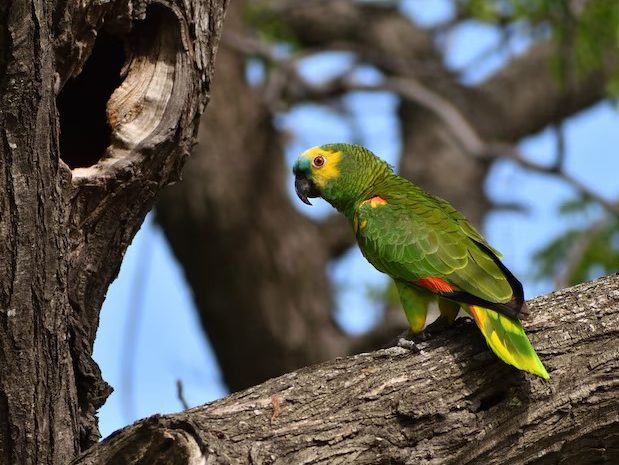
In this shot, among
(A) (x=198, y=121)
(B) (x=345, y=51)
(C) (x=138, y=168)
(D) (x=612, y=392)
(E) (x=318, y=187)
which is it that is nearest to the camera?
(D) (x=612, y=392)

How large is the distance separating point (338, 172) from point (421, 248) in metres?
0.99

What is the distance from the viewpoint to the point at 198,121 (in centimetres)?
352

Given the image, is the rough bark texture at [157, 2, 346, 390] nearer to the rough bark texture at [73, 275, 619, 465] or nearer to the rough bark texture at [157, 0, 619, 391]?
the rough bark texture at [157, 0, 619, 391]

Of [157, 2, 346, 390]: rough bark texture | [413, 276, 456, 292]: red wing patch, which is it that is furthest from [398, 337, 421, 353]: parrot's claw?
[157, 2, 346, 390]: rough bark texture

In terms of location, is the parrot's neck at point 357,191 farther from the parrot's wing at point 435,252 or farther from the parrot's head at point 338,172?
the parrot's wing at point 435,252

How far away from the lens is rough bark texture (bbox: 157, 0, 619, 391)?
310 inches

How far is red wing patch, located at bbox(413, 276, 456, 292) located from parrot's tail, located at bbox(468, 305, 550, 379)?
1.28ft

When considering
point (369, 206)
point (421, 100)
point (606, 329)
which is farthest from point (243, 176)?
point (606, 329)

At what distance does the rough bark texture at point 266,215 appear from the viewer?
7863 mm

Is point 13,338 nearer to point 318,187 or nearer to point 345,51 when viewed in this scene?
point 318,187

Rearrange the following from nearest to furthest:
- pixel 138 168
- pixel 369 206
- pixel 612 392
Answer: pixel 612 392, pixel 138 168, pixel 369 206

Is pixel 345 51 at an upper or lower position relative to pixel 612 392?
upper

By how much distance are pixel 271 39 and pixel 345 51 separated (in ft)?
3.33

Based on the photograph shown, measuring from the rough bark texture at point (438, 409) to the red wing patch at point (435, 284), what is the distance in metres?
0.49
